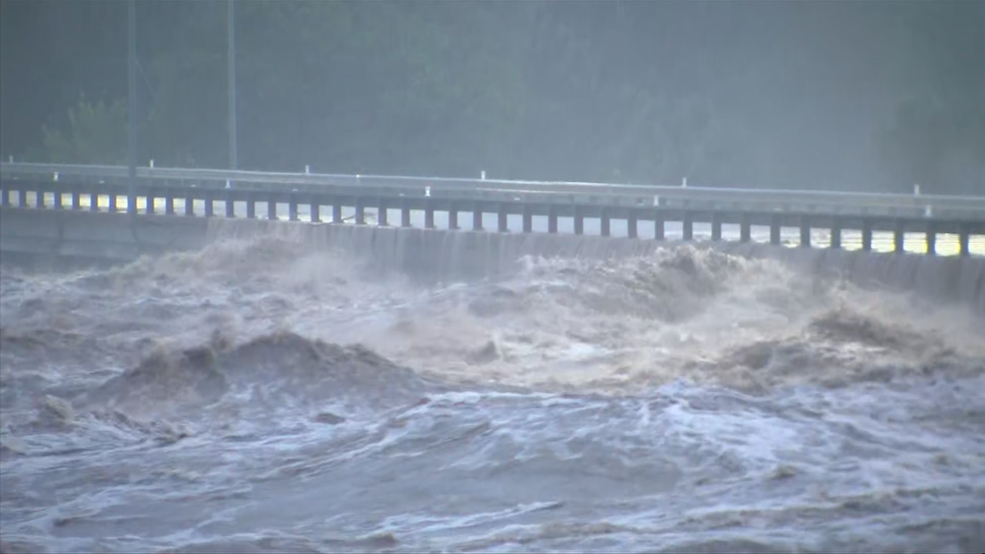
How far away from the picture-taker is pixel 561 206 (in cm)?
2753

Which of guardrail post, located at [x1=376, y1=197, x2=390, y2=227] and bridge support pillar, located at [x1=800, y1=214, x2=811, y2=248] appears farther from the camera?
guardrail post, located at [x1=376, y1=197, x2=390, y2=227]

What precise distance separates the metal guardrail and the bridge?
0.03 metres

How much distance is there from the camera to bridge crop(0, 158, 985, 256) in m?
23.2

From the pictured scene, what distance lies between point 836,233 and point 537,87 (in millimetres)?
22635

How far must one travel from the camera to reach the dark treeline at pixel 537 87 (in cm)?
3712

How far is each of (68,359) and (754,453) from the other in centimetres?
1072

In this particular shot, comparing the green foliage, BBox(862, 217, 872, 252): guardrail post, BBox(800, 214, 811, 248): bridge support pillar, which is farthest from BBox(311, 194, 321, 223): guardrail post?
the green foliage

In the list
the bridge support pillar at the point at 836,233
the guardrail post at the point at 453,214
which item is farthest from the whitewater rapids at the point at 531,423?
the guardrail post at the point at 453,214

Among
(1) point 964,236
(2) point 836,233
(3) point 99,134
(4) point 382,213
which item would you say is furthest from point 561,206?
(3) point 99,134

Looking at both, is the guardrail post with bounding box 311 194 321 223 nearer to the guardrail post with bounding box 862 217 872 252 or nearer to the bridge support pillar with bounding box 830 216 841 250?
the bridge support pillar with bounding box 830 216 841 250

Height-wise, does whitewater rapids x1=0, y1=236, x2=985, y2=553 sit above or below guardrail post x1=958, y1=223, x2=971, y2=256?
below

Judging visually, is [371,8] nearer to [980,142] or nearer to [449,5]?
[449,5]

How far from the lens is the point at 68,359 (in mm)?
20031

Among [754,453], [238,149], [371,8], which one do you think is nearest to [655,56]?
[371,8]
